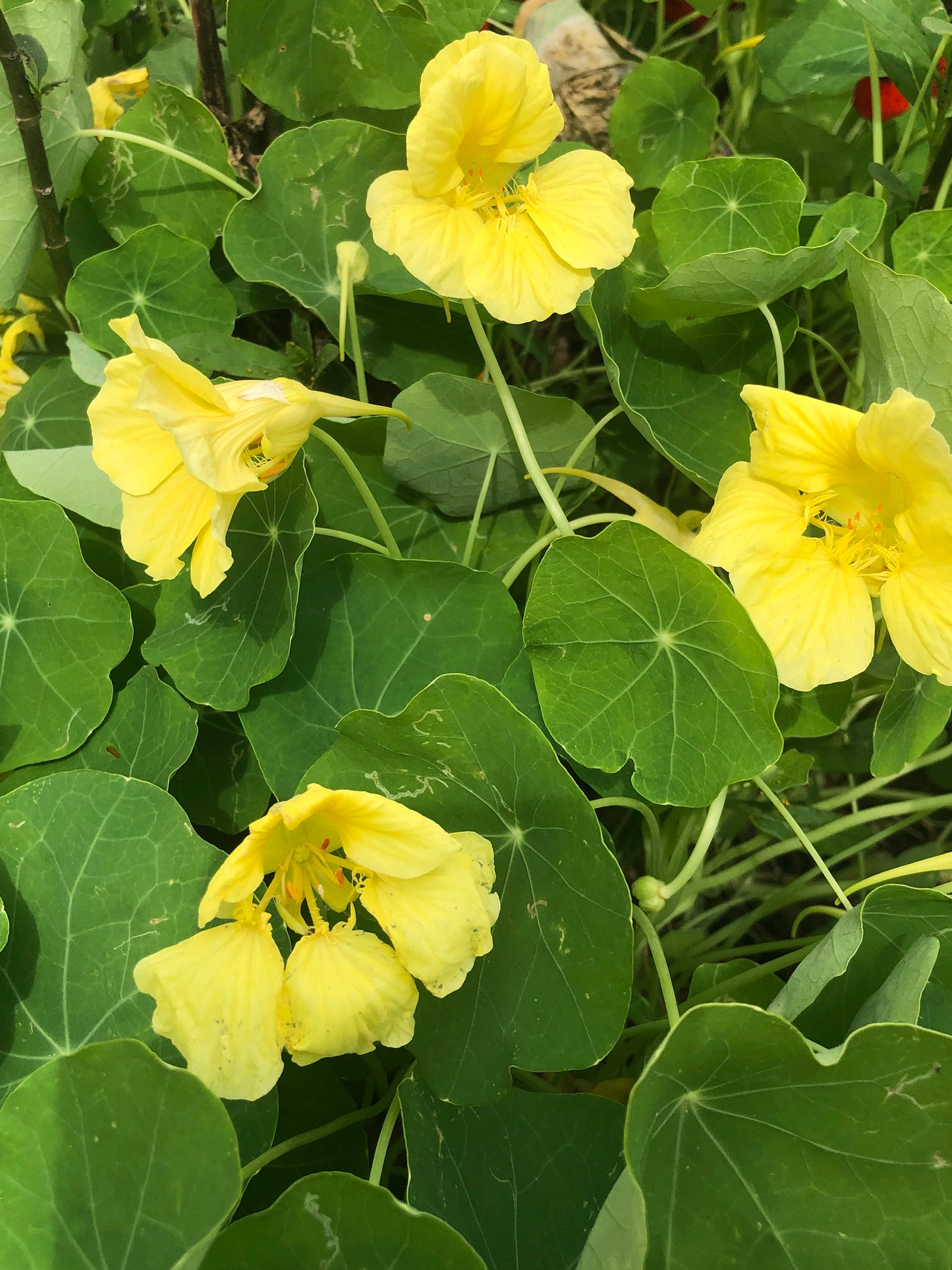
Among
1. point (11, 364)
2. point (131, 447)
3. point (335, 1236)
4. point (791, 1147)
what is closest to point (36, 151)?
point (11, 364)

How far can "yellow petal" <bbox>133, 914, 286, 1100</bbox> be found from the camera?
1.86 ft

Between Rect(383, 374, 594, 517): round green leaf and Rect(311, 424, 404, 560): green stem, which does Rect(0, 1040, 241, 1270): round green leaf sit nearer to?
Rect(311, 424, 404, 560): green stem

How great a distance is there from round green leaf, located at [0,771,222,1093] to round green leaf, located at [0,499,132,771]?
12 centimetres

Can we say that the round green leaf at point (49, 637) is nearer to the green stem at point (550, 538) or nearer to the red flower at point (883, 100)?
the green stem at point (550, 538)

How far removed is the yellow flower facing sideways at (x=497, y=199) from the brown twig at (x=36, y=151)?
1.26 ft

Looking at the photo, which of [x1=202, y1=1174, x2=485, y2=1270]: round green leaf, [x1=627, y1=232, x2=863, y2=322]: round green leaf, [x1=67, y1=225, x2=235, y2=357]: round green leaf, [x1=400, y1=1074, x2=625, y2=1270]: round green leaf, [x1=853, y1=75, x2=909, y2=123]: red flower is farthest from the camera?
[x1=853, y1=75, x2=909, y2=123]: red flower

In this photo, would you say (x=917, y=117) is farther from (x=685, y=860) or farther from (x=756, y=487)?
(x=685, y=860)

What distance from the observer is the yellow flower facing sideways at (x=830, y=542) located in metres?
0.67

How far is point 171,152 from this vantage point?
0.92 metres

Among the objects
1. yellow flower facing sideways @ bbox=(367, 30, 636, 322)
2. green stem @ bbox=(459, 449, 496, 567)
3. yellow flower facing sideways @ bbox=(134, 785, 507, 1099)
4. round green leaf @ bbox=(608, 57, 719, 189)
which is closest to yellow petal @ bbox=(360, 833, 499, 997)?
yellow flower facing sideways @ bbox=(134, 785, 507, 1099)

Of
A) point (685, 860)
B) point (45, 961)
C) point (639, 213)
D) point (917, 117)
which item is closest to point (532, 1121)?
point (685, 860)

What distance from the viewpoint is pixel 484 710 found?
26.8 inches

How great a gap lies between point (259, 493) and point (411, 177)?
11.8 inches

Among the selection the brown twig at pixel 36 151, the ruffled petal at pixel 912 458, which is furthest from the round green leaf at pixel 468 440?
the brown twig at pixel 36 151
